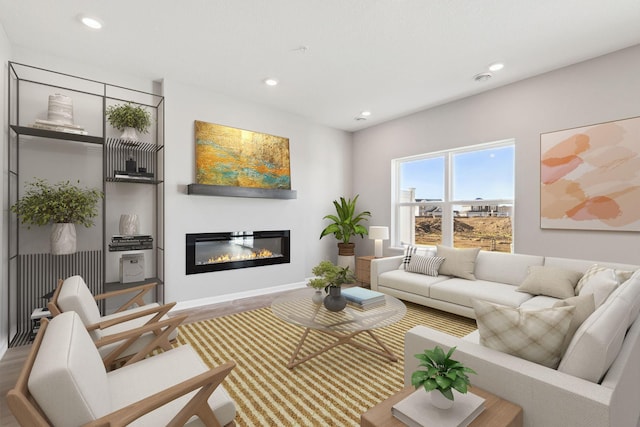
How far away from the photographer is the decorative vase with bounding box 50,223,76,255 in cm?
287

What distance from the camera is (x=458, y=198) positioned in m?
4.46

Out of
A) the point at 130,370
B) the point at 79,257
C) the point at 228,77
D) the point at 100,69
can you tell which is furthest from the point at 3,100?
the point at 130,370

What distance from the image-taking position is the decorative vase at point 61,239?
2865mm

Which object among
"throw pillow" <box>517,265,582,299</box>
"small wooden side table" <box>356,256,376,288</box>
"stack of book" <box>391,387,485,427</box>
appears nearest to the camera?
"stack of book" <box>391,387,485,427</box>

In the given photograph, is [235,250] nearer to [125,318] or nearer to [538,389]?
[125,318]

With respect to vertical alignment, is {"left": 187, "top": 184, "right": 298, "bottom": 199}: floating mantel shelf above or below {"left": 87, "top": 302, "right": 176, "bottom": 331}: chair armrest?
above

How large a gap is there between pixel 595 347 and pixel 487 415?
499mm

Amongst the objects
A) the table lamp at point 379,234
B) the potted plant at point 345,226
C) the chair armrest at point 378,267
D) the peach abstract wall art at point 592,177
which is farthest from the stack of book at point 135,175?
the peach abstract wall art at point 592,177

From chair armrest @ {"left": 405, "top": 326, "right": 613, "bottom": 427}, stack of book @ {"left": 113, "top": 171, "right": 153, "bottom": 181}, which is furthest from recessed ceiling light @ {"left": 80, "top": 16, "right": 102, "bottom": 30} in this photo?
chair armrest @ {"left": 405, "top": 326, "right": 613, "bottom": 427}

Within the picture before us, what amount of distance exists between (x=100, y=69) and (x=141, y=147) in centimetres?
94

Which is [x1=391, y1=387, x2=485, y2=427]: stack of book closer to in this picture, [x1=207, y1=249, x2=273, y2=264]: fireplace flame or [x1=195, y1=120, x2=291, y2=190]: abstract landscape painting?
[x1=207, y1=249, x2=273, y2=264]: fireplace flame

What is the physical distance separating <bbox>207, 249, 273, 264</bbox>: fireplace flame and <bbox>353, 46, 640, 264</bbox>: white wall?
284 cm

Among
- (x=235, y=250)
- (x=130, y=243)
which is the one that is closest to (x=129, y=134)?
(x=130, y=243)

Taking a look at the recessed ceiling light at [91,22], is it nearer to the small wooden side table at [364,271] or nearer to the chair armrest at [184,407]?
the chair armrest at [184,407]
